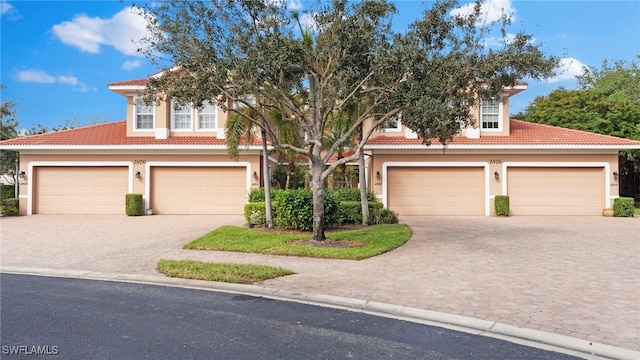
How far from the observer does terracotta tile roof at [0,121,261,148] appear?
842 inches

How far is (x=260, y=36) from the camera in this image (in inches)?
467

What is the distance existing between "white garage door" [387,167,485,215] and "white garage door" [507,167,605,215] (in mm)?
1943

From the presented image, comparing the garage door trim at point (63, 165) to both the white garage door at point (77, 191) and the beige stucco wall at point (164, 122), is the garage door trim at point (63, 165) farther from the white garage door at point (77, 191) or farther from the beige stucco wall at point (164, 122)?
the beige stucco wall at point (164, 122)

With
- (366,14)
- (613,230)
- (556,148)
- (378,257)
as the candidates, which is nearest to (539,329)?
(378,257)

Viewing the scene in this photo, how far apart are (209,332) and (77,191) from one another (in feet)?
62.9

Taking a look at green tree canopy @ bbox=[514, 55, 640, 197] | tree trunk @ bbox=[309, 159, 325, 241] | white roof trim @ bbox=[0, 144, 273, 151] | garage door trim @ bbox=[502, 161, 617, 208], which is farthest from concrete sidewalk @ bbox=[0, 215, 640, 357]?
green tree canopy @ bbox=[514, 55, 640, 197]

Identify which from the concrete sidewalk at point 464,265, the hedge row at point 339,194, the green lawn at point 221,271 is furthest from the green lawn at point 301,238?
the hedge row at point 339,194

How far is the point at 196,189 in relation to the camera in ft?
72.1

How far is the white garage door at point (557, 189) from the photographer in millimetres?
21531

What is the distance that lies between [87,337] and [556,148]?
2101cm

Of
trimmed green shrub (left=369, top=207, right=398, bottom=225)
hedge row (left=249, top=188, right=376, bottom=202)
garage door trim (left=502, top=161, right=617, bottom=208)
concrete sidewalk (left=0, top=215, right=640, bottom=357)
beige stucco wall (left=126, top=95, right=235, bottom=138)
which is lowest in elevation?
concrete sidewalk (left=0, top=215, right=640, bottom=357)

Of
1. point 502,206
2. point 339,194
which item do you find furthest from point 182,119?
point 502,206

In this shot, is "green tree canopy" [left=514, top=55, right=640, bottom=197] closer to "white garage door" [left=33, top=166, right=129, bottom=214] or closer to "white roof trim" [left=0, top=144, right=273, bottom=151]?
"white roof trim" [left=0, top=144, right=273, bottom=151]

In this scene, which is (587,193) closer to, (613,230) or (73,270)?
(613,230)
